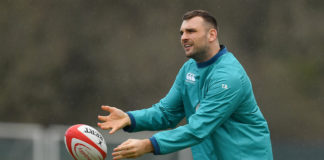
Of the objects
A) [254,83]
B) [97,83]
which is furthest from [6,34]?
[254,83]

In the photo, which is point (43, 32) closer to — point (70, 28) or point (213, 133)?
point (70, 28)

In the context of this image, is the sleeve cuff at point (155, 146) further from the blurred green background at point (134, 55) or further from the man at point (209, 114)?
the blurred green background at point (134, 55)

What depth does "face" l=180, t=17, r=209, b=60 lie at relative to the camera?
16.8 ft

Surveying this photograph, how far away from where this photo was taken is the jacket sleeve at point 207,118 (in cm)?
476

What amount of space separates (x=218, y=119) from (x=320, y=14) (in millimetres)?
16433

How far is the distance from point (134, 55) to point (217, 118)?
55.5 feet

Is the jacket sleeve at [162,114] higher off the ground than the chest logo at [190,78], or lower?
lower

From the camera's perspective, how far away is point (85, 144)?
17.6 ft

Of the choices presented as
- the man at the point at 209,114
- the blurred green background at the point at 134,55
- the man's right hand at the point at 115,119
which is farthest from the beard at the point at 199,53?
the blurred green background at the point at 134,55

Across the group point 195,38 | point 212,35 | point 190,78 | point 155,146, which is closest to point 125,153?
point 155,146

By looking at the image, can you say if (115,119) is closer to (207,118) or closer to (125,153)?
(125,153)

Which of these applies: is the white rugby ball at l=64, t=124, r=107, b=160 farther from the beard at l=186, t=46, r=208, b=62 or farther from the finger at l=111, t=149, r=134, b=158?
the beard at l=186, t=46, r=208, b=62

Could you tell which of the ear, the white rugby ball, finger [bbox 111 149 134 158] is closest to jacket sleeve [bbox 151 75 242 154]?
finger [bbox 111 149 134 158]

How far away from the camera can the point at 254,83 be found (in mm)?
19594
